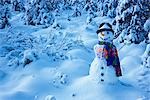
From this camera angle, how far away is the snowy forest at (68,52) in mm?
7648

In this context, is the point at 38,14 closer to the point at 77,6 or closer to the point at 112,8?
the point at 77,6

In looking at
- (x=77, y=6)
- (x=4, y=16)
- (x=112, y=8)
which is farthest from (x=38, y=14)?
(x=112, y=8)

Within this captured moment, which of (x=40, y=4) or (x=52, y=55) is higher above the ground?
Answer: (x=40, y=4)

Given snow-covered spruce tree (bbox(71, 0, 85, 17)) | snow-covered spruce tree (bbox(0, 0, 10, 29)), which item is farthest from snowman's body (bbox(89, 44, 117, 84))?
snow-covered spruce tree (bbox(71, 0, 85, 17))

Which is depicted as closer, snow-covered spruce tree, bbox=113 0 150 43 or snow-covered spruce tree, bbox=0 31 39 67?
snow-covered spruce tree, bbox=0 31 39 67

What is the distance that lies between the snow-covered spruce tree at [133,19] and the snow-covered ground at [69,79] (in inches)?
11.5

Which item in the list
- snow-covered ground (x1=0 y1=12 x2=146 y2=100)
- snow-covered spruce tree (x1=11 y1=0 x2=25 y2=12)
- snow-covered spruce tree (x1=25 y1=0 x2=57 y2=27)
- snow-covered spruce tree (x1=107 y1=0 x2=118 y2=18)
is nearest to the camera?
snow-covered ground (x1=0 y1=12 x2=146 y2=100)

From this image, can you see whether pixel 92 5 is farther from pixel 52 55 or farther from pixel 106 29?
pixel 106 29

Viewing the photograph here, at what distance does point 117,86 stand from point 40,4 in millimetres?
7781

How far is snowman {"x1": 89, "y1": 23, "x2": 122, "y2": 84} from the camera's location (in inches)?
298

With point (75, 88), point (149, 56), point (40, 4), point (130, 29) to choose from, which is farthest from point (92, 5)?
point (75, 88)

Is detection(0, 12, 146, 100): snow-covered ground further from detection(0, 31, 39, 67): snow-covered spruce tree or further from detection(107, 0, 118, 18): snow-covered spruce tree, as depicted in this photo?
Result: detection(107, 0, 118, 18): snow-covered spruce tree

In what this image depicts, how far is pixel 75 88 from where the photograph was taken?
783 cm

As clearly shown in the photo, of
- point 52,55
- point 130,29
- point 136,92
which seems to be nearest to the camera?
point 136,92
